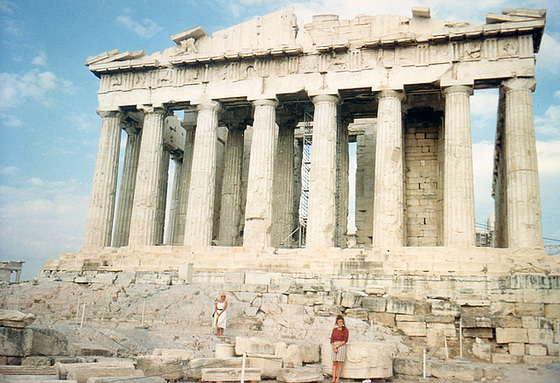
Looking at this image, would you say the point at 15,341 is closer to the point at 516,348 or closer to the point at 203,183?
the point at 516,348

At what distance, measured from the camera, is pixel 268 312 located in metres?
15.8

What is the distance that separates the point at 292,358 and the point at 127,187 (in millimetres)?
18869

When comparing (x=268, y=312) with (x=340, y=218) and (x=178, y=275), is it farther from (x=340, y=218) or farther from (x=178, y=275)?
(x=340, y=218)

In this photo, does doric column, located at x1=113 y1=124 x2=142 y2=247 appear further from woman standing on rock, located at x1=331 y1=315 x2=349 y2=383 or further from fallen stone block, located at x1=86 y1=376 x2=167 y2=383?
fallen stone block, located at x1=86 y1=376 x2=167 y2=383

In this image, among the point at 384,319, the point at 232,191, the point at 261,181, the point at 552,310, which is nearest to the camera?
the point at 384,319

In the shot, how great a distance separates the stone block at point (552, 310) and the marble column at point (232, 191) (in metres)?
14.4

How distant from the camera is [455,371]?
11.6 meters

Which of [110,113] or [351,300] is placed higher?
[110,113]

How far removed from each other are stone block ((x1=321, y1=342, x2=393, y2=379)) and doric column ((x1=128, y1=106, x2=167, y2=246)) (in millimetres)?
14561

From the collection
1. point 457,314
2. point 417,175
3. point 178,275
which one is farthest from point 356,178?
point 457,314

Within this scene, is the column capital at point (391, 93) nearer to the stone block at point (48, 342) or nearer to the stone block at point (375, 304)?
the stone block at point (375, 304)

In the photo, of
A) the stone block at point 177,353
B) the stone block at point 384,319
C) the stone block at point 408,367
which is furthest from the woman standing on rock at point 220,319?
the stone block at point 384,319

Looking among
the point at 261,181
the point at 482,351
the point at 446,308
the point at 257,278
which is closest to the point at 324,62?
the point at 261,181

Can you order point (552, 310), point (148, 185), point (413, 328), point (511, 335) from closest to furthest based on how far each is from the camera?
point (511, 335)
point (413, 328)
point (552, 310)
point (148, 185)
